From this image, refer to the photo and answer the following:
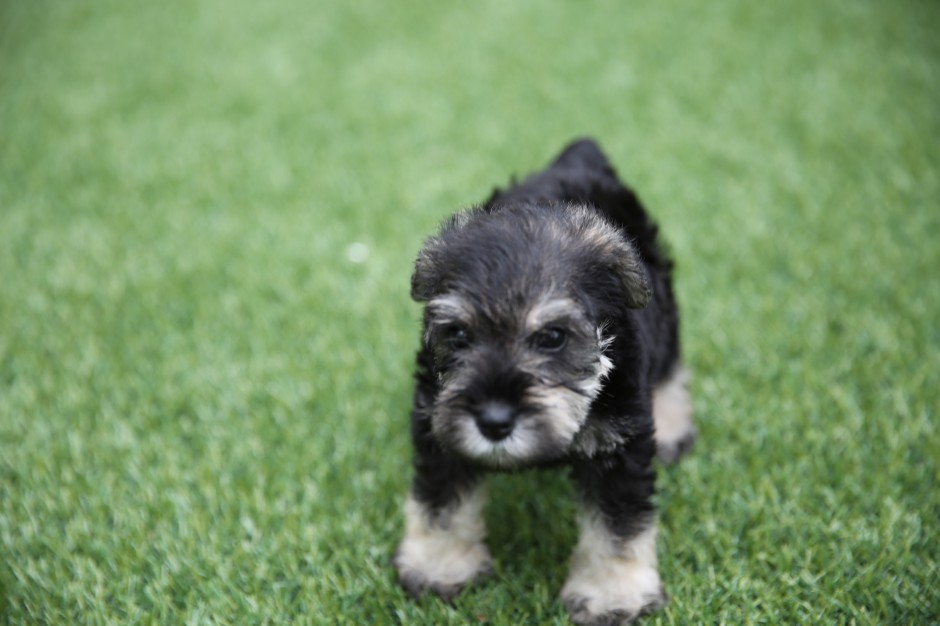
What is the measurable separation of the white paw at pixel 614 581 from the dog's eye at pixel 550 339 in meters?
0.79

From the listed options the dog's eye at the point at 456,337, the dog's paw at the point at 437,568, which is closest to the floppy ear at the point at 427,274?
the dog's eye at the point at 456,337

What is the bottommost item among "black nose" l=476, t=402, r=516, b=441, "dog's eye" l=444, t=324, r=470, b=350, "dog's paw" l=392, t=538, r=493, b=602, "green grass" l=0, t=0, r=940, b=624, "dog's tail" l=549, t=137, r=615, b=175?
"green grass" l=0, t=0, r=940, b=624

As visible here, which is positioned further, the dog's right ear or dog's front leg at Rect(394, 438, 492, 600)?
→ dog's front leg at Rect(394, 438, 492, 600)

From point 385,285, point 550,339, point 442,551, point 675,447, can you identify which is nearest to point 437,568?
point 442,551

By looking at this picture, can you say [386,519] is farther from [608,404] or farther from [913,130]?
[913,130]

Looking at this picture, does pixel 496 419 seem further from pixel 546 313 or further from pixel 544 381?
pixel 546 313

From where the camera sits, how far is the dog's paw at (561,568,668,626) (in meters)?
2.92

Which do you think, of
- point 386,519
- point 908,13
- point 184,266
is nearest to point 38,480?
point 386,519

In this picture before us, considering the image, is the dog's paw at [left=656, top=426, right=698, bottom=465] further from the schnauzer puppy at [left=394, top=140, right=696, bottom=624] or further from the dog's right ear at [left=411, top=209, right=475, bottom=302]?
the dog's right ear at [left=411, top=209, right=475, bottom=302]

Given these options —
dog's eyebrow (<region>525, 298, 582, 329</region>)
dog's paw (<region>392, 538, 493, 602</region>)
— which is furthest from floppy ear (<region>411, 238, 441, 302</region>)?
dog's paw (<region>392, 538, 493, 602</region>)

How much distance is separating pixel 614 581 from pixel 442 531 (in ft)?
2.13

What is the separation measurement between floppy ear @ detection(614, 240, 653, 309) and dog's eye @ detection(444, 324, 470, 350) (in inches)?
21.7

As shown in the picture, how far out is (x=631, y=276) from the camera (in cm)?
262

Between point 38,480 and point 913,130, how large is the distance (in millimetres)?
6369
